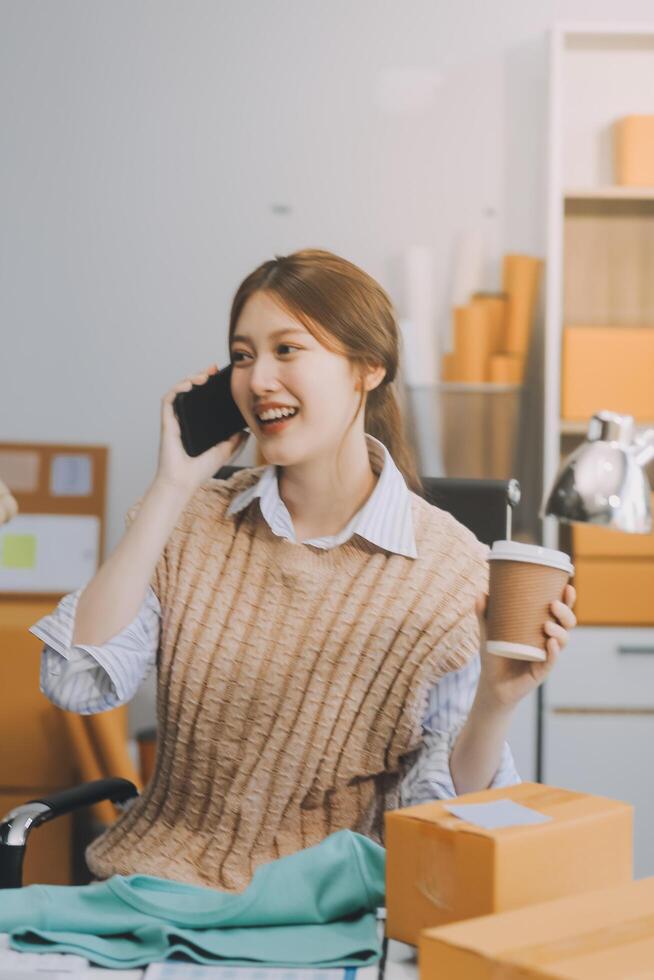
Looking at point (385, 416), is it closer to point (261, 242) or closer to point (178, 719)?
point (178, 719)

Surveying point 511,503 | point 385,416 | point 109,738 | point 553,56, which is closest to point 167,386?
point 109,738

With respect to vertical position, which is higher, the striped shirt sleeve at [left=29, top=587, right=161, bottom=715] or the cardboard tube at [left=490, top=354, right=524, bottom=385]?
the cardboard tube at [left=490, top=354, right=524, bottom=385]

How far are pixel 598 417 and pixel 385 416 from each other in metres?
0.53

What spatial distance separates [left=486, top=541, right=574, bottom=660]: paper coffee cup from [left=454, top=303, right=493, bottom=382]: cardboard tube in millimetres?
1913

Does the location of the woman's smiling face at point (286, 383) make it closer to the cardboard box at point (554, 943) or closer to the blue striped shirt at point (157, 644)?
the blue striped shirt at point (157, 644)

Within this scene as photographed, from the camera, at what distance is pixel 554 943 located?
79 cm

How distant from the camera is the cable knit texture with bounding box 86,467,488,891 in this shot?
1.47m

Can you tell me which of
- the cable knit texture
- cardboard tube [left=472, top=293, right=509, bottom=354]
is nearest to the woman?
the cable knit texture

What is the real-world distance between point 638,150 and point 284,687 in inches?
77.7

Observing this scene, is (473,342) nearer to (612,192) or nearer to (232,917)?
(612,192)

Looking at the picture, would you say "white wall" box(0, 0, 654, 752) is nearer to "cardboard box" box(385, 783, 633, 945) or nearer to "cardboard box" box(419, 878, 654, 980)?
"cardboard box" box(385, 783, 633, 945)

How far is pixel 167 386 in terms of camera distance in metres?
3.20

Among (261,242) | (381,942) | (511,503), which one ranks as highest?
(261,242)

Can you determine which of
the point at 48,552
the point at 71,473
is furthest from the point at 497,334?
the point at 48,552
